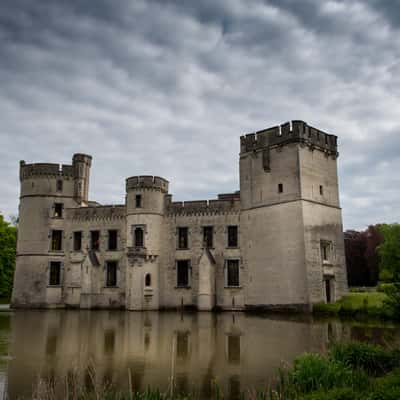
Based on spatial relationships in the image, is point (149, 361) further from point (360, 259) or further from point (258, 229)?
point (360, 259)

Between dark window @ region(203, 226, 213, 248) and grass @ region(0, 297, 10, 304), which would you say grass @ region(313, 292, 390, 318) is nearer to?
dark window @ region(203, 226, 213, 248)

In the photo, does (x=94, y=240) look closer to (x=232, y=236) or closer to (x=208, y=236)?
(x=208, y=236)

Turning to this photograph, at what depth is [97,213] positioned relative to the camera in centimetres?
3534

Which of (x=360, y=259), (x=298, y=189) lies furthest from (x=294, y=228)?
(x=360, y=259)

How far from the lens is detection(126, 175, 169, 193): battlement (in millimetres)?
33000

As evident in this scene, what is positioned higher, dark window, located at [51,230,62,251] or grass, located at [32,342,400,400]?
dark window, located at [51,230,62,251]

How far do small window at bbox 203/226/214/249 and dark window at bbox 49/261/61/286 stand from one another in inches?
476

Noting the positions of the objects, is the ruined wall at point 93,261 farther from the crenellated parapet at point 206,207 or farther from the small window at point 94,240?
the crenellated parapet at point 206,207

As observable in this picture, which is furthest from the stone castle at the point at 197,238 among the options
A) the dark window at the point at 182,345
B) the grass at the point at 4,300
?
the grass at the point at 4,300

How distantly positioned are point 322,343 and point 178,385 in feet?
21.1

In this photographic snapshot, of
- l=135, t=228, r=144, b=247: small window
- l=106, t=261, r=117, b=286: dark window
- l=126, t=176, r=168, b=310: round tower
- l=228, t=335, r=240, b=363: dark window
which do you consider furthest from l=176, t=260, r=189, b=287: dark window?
l=228, t=335, r=240, b=363: dark window

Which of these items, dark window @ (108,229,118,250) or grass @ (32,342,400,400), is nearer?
grass @ (32,342,400,400)

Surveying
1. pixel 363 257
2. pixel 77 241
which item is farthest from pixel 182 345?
pixel 363 257

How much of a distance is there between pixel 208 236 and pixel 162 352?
20.1 meters
